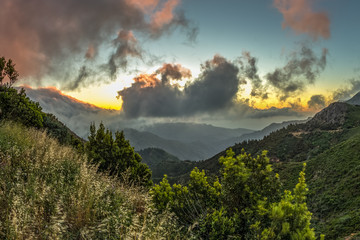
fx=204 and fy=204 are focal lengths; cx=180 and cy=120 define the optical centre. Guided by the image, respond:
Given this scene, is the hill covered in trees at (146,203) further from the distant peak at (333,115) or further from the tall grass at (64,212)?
the distant peak at (333,115)

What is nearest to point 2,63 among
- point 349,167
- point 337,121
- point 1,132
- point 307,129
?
point 1,132

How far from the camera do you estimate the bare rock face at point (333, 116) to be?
102525 mm

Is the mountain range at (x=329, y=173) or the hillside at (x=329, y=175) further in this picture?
the hillside at (x=329, y=175)

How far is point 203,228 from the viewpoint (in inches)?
185

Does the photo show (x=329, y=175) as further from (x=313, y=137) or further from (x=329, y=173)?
(x=313, y=137)

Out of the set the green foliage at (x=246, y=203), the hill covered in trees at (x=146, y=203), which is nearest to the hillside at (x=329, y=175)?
the green foliage at (x=246, y=203)

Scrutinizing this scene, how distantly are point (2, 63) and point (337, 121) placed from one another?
417 feet

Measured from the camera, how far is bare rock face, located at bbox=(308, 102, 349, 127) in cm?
10253

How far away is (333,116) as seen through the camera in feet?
358

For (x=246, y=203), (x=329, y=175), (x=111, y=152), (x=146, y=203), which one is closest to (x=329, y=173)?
(x=329, y=175)

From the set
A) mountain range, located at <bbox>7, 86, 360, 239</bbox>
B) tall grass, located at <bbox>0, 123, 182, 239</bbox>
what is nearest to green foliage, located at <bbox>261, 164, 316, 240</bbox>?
mountain range, located at <bbox>7, 86, 360, 239</bbox>

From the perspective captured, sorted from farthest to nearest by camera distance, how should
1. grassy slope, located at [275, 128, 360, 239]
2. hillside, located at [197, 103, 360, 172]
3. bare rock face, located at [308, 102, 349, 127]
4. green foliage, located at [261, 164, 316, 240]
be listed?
bare rock face, located at [308, 102, 349, 127] → hillside, located at [197, 103, 360, 172] → grassy slope, located at [275, 128, 360, 239] → green foliage, located at [261, 164, 316, 240]

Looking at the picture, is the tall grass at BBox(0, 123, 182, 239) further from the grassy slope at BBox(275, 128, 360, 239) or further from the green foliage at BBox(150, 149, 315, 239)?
the grassy slope at BBox(275, 128, 360, 239)

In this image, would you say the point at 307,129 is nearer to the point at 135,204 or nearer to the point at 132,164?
the point at 132,164
